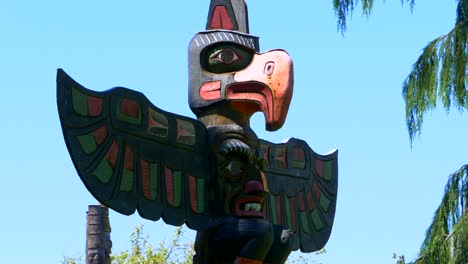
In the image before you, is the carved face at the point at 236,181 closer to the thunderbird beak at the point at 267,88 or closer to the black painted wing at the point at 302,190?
the thunderbird beak at the point at 267,88

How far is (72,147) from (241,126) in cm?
154

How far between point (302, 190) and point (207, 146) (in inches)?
54.8

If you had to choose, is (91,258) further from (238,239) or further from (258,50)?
(258,50)

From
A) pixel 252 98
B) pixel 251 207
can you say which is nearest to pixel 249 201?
pixel 251 207

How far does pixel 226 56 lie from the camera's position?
29.4ft

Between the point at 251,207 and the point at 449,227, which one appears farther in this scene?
the point at 449,227


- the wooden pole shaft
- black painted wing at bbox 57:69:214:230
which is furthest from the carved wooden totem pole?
the wooden pole shaft

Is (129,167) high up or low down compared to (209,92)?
down

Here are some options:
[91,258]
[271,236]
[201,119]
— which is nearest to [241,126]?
[201,119]

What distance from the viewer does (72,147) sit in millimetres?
7793

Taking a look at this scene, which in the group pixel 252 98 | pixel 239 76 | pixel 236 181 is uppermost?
→ pixel 239 76

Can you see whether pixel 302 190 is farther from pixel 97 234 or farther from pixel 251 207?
pixel 97 234

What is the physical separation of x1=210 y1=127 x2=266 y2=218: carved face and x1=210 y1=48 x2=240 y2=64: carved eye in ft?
1.89

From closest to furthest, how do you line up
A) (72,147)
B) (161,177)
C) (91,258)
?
1. (72,147)
2. (161,177)
3. (91,258)
